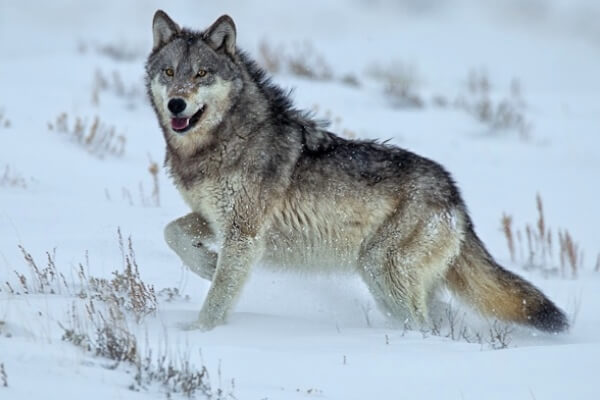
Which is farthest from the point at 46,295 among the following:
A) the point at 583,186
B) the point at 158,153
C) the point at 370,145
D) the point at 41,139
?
the point at 583,186

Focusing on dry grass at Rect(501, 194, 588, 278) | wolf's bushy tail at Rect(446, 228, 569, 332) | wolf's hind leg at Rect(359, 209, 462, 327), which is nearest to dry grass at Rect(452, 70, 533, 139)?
dry grass at Rect(501, 194, 588, 278)

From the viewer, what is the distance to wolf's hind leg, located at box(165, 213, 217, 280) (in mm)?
6176

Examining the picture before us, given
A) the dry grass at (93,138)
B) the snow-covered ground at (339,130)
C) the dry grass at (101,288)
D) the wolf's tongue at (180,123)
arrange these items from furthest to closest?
the dry grass at (93,138)
the wolf's tongue at (180,123)
the dry grass at (101,288)
the snow-covered ground at (339,130)

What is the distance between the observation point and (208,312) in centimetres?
573

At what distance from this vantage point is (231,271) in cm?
587

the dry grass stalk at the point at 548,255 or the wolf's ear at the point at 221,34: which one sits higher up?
the wolf's ear at the point at 221,34

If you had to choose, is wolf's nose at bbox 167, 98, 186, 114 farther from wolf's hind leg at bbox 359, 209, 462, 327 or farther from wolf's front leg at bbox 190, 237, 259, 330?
wolf's hind leg at bbox 359, 209, 462, 327

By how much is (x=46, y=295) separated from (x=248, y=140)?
1.83 m

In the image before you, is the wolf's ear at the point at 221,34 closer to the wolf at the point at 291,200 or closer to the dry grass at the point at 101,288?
the wolf at the point at 291,200

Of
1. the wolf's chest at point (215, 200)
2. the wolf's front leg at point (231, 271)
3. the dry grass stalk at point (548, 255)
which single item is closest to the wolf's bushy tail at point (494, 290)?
the wolf's front leg at point (231, 271)

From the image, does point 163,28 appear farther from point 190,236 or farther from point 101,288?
point 101,288

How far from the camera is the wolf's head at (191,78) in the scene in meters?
5.80

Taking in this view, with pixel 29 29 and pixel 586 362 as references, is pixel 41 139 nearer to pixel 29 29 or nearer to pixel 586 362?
pixel 586 362

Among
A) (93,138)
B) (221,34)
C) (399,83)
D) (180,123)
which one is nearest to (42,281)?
(180,123)
